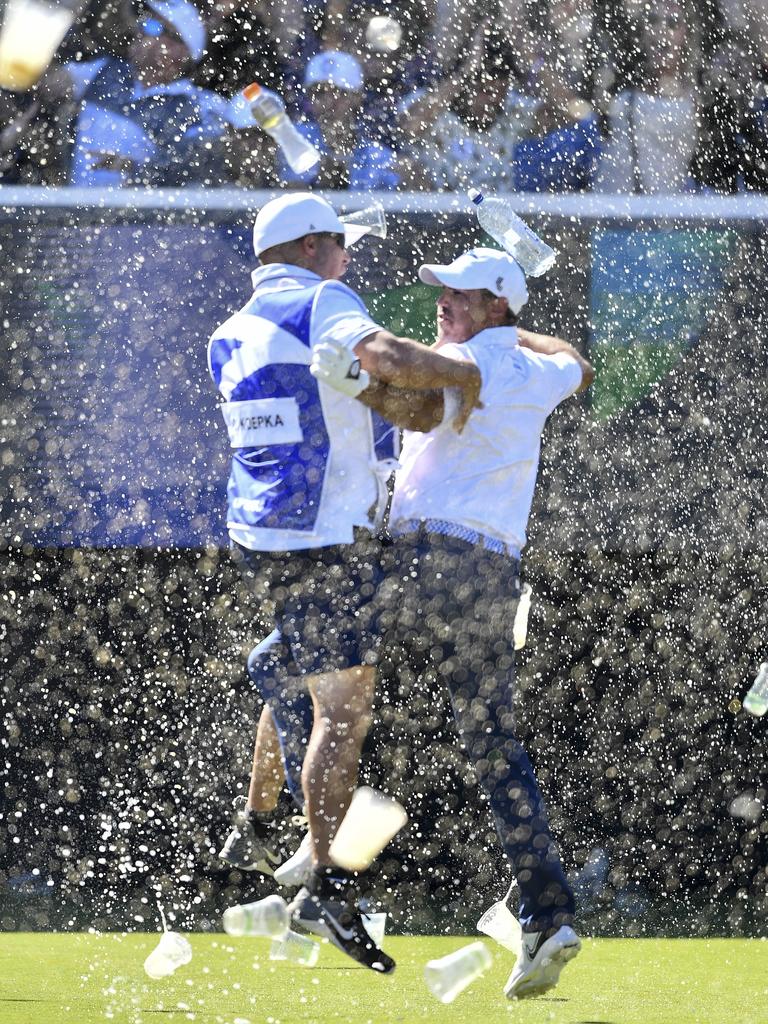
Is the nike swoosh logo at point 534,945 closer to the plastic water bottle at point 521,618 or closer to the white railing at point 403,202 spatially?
the plastic water bottle at point 521,618

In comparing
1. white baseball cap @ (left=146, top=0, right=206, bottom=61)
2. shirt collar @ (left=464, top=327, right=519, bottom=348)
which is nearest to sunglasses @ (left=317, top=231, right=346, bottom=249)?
shirt collar @ (left=464, top=327, right=519, bottom=348)

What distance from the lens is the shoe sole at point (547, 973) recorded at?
3.49 m

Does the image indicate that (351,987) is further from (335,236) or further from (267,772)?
(335,236)

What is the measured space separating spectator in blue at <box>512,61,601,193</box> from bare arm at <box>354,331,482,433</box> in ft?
9.36

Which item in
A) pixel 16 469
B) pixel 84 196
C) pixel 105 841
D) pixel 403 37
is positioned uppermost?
pixel 403 37

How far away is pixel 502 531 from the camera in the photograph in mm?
3701

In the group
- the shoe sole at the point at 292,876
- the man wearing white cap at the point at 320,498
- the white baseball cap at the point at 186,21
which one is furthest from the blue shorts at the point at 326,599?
the white baseball cap at the point at 186,21

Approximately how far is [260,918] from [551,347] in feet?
5.34

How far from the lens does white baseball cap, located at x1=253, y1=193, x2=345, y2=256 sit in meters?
3.75

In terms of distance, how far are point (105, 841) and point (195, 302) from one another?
204 centimetres

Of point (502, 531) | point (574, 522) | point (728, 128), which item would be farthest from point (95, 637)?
point (728, 128)

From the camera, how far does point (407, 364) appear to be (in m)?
3.45

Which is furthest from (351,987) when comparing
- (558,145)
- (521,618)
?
(558,145)

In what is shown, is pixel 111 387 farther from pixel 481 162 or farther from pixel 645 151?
pixel 645 151
